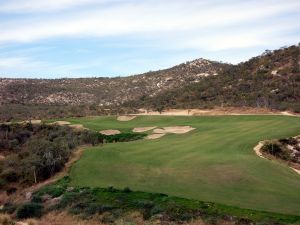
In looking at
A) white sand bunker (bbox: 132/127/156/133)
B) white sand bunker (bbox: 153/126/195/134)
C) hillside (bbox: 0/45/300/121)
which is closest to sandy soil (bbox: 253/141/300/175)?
white sand bunker (bbox: 153/126/195/134)

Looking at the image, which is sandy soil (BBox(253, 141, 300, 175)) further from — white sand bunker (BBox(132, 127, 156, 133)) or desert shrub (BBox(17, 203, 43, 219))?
white sand bunker (BBox(132, 127, 156, 133))

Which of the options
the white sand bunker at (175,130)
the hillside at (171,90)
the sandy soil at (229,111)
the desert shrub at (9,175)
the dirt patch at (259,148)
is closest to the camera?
the dirt patch at (259,148)

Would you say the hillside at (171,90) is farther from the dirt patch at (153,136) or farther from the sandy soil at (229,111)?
the dirt patch at (153,136)

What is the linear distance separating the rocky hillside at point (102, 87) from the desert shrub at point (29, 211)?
247ft

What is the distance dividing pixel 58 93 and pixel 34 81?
15.7m

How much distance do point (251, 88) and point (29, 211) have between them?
55.7 metres

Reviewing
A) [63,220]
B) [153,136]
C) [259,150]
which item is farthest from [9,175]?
[259,150]

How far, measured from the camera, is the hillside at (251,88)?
220ft

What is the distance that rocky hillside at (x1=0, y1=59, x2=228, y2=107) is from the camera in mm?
106375

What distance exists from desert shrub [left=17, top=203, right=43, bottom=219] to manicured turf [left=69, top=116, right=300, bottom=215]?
4.16 m

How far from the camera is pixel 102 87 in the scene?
122500 millimetres

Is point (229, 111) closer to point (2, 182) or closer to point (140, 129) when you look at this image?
point (140, 129)

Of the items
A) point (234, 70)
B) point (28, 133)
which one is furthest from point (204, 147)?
point (234, 70)

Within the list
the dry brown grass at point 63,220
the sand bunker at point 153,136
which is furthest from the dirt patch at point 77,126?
the dry brown grass at point 63,220
